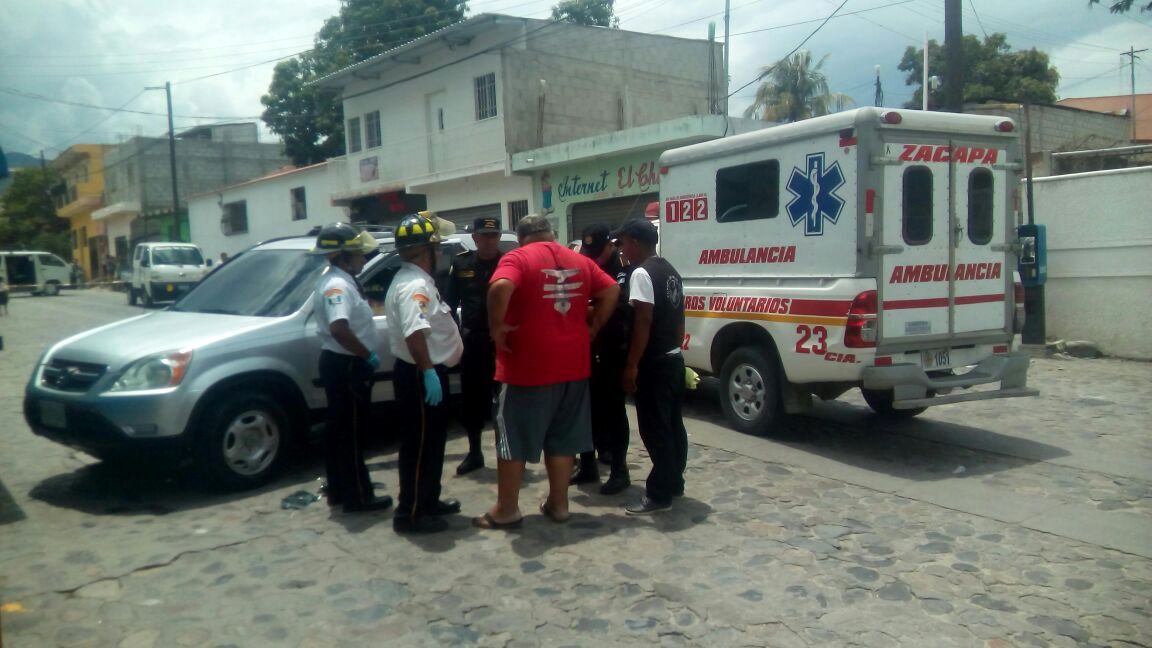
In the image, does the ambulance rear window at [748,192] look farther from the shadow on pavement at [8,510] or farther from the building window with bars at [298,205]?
the building window with bars at [298,205]

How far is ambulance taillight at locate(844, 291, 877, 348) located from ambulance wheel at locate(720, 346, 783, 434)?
89 cm

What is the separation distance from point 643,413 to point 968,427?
146 inches

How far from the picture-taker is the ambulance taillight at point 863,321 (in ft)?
20.6

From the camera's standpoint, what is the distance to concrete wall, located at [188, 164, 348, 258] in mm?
28828

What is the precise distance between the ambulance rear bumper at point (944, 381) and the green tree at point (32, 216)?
55.9 meters

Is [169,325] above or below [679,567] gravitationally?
above

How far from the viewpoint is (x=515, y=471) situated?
498 centimetres

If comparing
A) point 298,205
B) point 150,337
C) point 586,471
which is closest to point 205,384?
point 150,337

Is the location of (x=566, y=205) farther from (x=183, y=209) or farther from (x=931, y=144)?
(x=183, y=209)

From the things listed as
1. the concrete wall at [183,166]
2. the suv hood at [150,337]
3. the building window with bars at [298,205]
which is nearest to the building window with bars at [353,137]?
the building window with bars at [298,205]

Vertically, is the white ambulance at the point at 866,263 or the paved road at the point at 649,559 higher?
the white ambulance at the point at 866,263

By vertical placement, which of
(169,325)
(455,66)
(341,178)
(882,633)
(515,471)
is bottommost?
(882,633)

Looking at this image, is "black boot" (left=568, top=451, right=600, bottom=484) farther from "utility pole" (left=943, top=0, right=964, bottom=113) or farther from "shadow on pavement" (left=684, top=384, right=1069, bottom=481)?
"utility pole" (left=943, top=0, right=964, bottom=113)

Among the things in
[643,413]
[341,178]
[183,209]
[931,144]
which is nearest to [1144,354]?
[931,144]
